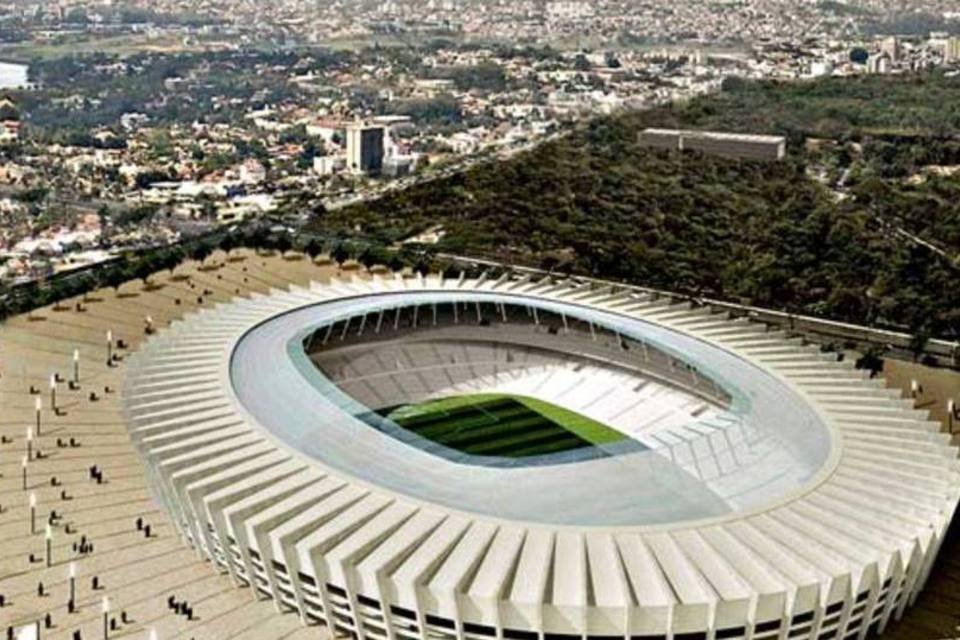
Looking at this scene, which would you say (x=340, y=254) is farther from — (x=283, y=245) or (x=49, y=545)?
(x=49, y=545)

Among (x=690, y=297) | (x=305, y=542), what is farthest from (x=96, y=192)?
(x=305, y=542)

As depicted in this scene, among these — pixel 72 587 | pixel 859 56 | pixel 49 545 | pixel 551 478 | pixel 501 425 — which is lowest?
pixel 72 587

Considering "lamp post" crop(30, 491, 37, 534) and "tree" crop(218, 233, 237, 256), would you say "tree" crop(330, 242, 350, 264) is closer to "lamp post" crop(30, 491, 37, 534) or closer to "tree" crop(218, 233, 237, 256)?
"tree" crop(218, 233, 237, 256)

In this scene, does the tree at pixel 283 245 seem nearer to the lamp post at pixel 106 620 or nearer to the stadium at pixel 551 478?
the stadium at pixel 551 478

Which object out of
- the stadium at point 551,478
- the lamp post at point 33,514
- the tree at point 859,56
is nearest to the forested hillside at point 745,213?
the stadium at point 551,478

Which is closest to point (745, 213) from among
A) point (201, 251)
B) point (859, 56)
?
point (201, 251)

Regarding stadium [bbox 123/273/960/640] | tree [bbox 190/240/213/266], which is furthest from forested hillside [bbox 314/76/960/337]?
stadium [bbox 123/273/960/640]
